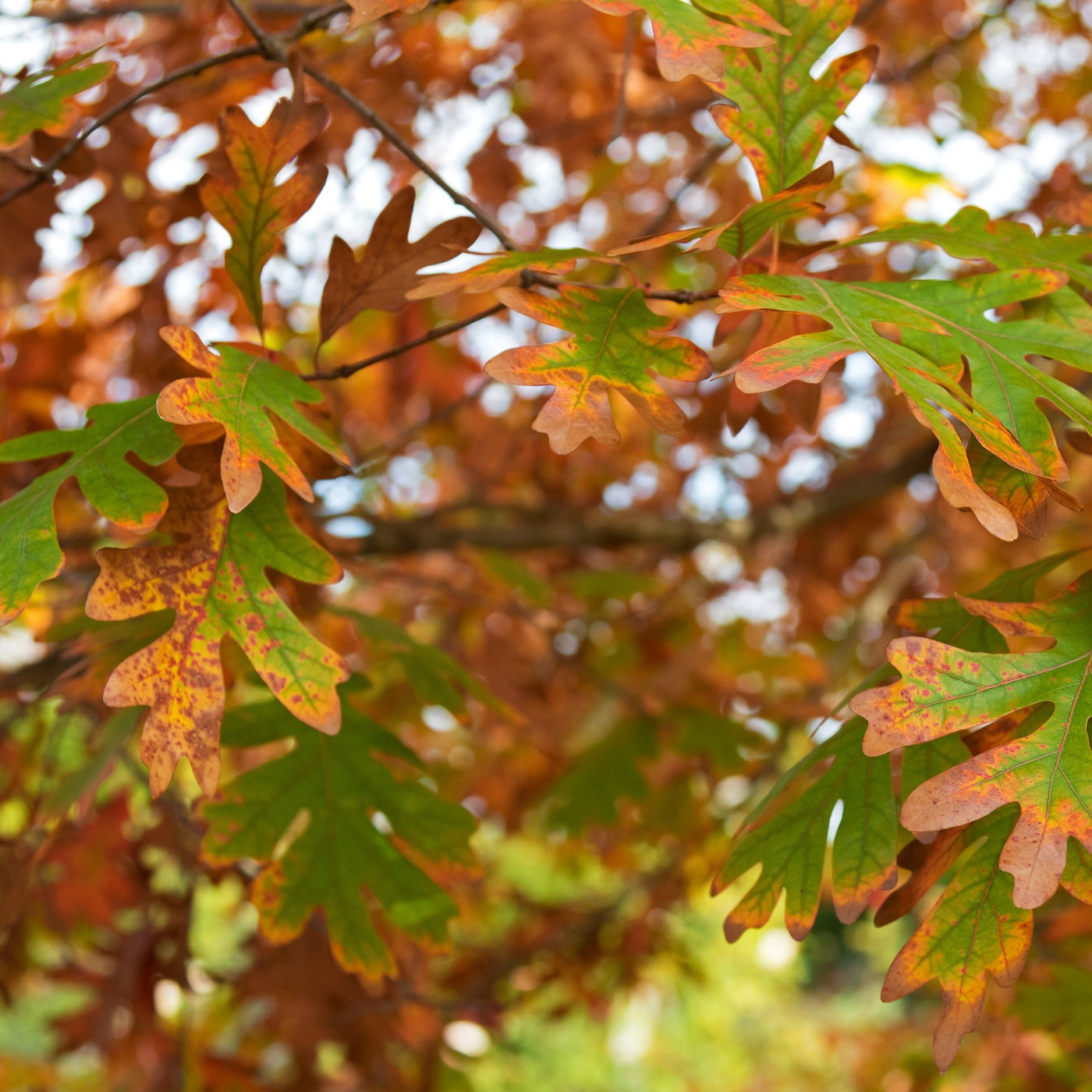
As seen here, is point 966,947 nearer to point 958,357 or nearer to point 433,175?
point 958,357

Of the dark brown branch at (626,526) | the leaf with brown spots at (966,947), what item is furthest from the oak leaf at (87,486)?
the dark brown branch at (626,526)

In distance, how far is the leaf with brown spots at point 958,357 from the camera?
0.85m

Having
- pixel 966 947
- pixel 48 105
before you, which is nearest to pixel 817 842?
pixel 966 947

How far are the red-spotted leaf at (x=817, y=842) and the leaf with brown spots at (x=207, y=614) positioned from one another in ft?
1.66

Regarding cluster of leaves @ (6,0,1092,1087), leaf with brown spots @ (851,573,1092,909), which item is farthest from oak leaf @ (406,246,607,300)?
leaf with brown spots @ (851,573,1092,909)

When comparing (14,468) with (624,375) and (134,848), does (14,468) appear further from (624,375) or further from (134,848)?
(624,375)

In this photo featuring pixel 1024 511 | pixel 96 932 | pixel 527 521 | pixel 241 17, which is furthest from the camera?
pixel 527 521

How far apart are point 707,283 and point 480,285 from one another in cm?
269

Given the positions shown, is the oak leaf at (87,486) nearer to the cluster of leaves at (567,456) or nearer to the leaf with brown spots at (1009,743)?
the cluster of leaves at (567,456)

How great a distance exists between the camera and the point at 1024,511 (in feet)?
3.07

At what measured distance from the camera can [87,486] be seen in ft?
3.41

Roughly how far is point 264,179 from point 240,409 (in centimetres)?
34

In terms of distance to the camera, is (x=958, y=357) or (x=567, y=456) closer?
(x=958, y=357)

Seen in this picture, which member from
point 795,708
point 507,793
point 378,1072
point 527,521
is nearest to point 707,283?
point 527,521
